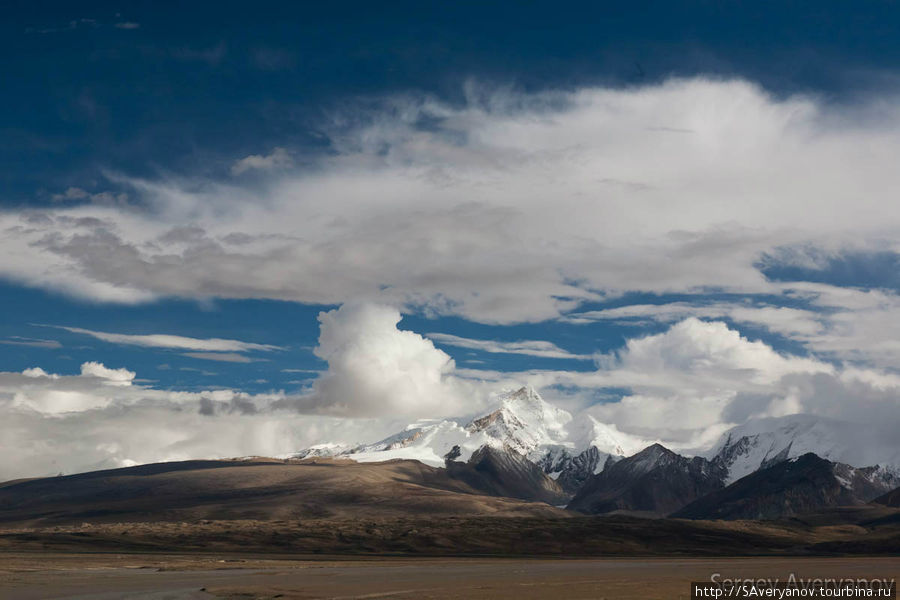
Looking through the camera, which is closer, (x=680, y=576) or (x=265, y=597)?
(x=265, y=597)

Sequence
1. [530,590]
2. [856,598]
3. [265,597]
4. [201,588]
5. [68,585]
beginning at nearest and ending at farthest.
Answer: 1. [856,598]
2. [265,597]
3. [530,590]
4. [201,588]
5. [68,585]

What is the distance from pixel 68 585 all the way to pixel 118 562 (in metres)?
69.5

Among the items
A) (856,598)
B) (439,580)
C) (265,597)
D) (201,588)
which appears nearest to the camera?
(856,598)

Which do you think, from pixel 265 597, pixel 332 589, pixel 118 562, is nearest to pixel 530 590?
pixel 332 589

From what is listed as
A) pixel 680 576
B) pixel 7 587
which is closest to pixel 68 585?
pixel 7 587

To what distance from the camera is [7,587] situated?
11588 cm

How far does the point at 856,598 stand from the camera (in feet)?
292

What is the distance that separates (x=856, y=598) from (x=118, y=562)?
146 metres

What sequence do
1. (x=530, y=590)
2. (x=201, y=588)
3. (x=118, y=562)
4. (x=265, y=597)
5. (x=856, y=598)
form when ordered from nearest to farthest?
(x=856, y=598) → (x=265, y=597) → (x=530, y=590) → (x=201, y=588) → (x=118, y=562)

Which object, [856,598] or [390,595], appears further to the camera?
[390,595]

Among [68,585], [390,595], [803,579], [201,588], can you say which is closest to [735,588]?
[803,579]

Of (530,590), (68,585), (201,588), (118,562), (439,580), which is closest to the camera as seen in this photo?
(530,590)

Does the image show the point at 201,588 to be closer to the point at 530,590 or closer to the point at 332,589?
the point at 332,589

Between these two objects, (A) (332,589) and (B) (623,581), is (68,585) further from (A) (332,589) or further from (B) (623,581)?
(B) (623,581)
